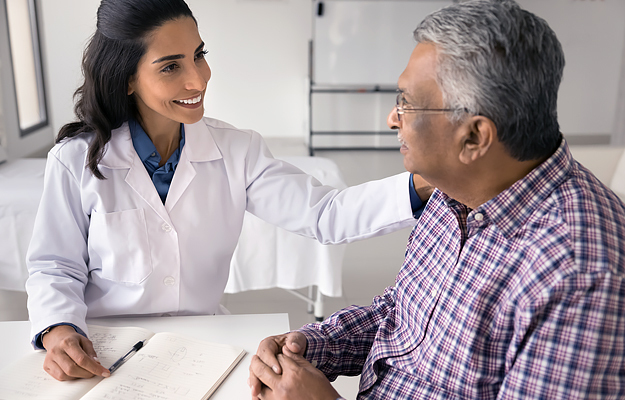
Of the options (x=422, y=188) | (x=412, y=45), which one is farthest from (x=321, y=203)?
(x=412, y=45)

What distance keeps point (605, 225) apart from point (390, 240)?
9.51ft

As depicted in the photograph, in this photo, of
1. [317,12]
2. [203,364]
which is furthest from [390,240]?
[317,12]

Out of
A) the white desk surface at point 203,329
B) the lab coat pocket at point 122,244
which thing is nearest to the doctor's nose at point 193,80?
the lab coat pocket at point 122,244

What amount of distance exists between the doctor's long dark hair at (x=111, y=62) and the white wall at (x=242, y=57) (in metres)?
4.87

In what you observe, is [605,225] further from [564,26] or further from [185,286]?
[564,26]

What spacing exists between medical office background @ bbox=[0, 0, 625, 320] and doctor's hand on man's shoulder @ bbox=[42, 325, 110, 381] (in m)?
4.31

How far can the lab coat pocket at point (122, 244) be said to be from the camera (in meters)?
1.17

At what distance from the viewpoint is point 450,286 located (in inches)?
32.2

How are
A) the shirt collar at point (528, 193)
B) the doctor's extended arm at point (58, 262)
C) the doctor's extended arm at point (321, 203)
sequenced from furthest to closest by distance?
the doctor's extended arm at point (321, 203) → the doctor's extended arm at point (58, 262) → the shirt collar at point (528, 193)

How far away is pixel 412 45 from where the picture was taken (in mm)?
5680

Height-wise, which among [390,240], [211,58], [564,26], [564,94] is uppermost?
[564,26]

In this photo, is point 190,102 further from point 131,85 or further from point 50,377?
point 50,377

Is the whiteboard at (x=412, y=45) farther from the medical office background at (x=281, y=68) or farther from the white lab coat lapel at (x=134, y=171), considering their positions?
the white lab coat lapel at (x=134, y=171)

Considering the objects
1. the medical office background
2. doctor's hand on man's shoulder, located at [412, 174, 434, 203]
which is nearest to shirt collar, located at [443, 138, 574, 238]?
doctor's hand on man's shoulder, located at [412, 174, 434, 203]
